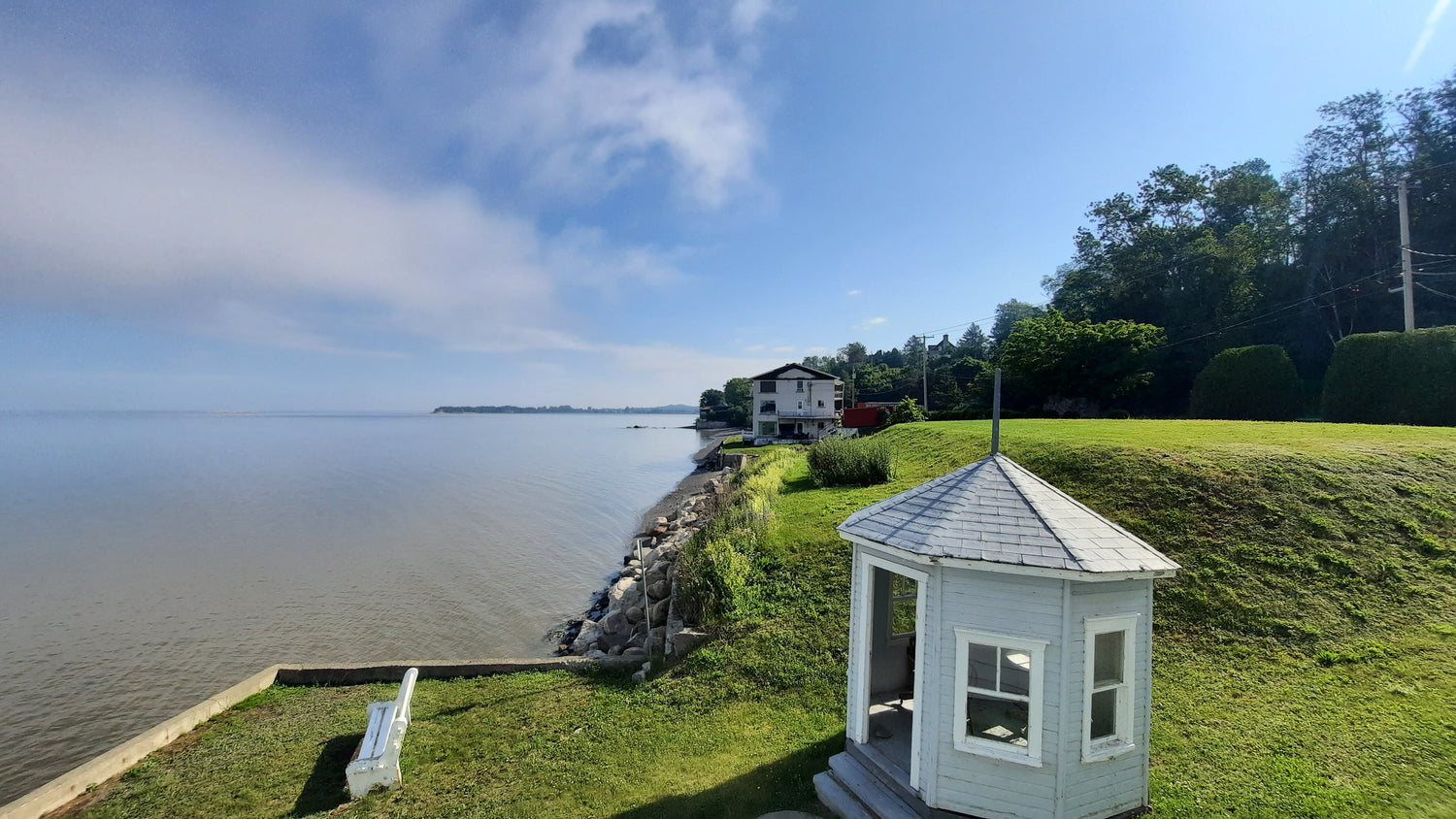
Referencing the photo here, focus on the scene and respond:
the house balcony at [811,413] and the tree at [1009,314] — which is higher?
the tree at [1009,314]

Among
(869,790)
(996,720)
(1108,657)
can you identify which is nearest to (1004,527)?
(1108,657)

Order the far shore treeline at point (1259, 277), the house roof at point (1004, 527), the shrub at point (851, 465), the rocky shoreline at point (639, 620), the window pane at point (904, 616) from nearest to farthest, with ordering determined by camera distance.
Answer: the house roof at point (1004, 527) → the window pane at point (904, 616) → the rocky shoreline at point (639, 620) → the shrub at point (851, 465) → the far shore treeline at point (1259, 277)

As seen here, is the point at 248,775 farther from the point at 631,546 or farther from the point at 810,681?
the point at 631,546

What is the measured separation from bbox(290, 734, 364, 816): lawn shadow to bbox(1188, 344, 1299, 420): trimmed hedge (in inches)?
1313

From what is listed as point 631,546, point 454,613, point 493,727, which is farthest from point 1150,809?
point 631,546

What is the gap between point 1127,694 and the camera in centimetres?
491

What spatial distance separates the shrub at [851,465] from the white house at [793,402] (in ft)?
117

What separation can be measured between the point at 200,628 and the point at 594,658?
1298 centimetres

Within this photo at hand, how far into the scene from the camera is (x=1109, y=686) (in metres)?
4.82

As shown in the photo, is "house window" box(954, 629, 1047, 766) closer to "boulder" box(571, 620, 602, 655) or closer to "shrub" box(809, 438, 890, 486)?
"boulder" box(571, 620, 602, 655)

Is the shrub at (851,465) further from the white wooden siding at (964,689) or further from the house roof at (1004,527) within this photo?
the white wooden siding at (964,689)

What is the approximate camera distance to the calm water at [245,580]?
1215cm

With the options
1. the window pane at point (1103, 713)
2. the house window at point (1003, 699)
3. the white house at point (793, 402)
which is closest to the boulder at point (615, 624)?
the house window at point (1003, 699)

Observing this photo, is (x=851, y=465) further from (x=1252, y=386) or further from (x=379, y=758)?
(x=1252, y=386)
